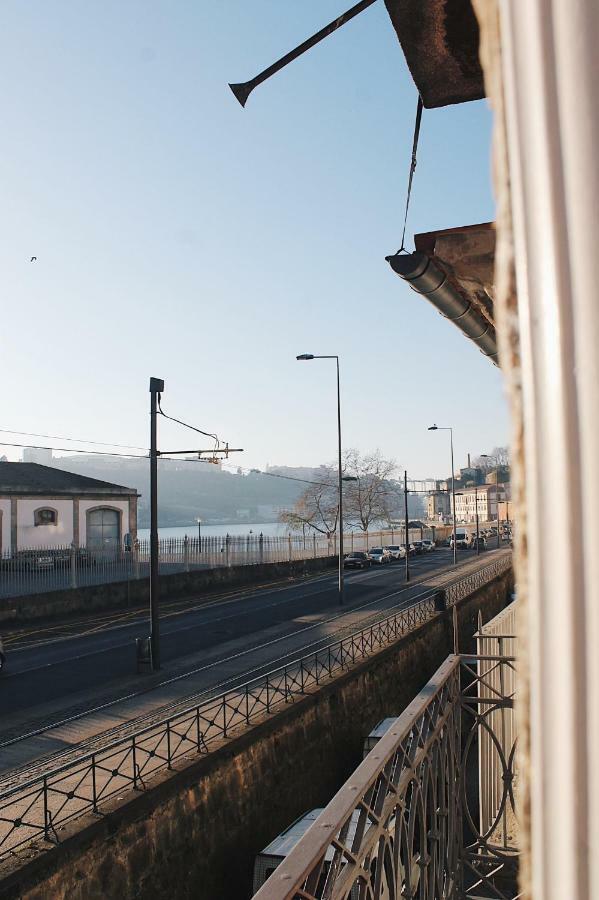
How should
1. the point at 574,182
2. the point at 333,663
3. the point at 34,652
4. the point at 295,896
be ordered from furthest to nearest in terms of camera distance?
the point at 34,652 → the point at 333,663 → the point at 295,896 → the point at 574,182

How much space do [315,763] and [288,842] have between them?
367cm

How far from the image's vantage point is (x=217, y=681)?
16.2 meters

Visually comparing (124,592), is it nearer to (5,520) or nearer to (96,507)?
(5,520)

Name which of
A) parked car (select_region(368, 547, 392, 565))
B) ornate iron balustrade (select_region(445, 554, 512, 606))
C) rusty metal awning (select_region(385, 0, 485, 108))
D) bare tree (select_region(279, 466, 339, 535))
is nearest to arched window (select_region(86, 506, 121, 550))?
ornate iron balustrade (select_region(445, 554, 512, 606))

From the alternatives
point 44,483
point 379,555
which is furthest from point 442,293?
point 379,555

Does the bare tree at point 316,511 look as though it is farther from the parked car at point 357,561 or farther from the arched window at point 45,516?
the arched window at point 45,516

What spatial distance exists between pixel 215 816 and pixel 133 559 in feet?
71.6

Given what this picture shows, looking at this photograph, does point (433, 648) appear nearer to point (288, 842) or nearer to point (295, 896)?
point (288, 842)

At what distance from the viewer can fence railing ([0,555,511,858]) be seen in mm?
8609

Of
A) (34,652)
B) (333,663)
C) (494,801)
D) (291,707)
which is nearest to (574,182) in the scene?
(494,801)

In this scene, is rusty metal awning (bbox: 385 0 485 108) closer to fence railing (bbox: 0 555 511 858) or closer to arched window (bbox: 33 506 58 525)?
fence railing (bbox: 0 555 511 858)

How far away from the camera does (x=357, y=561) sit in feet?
163

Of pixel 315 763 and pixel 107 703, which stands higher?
pixel 107 703

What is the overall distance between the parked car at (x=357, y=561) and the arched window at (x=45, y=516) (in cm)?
1974
